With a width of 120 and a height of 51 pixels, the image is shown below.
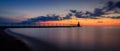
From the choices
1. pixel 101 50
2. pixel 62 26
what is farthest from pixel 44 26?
pixel 101 50

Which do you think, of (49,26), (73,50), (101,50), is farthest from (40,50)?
(49,26)

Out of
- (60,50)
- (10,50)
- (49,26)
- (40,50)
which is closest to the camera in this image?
(10,50)

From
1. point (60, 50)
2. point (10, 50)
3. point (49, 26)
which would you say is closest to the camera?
point (10, 50)

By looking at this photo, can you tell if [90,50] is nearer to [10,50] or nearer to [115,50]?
[115,50]

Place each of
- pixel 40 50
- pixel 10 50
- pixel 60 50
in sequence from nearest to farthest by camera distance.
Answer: pixel 10 50, pixel 40 50, pixel 60 50

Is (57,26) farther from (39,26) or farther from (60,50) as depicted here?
(60,50)

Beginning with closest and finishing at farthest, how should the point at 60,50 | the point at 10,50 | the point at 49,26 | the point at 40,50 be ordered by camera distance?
1. the point at 10,50
2. the point at 40,50
3. the point at 60,50
4. the point at 49,26

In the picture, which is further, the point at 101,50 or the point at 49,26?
the point at 49,26

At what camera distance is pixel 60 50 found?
2014 cm

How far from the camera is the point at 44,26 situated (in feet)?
624

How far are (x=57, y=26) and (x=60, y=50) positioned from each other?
580ft

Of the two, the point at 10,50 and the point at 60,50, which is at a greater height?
the point at 10,50

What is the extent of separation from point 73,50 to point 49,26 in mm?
168941

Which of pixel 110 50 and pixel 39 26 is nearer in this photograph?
pixel 110 50
